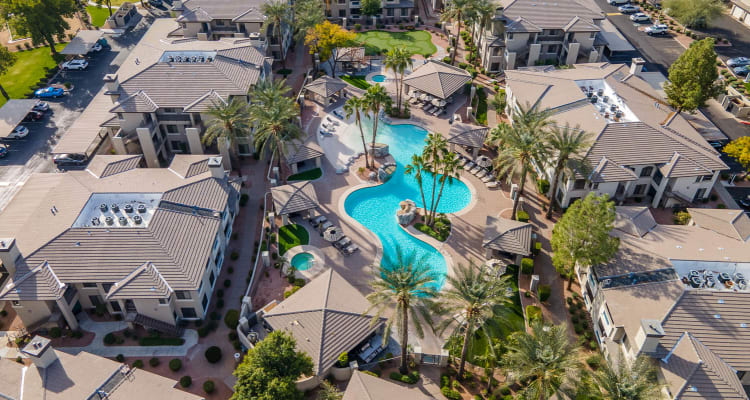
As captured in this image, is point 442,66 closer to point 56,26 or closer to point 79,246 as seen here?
point 79,246

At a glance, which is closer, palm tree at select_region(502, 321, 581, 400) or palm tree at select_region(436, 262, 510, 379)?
palm tree at select_region(502, 321, 581, 400)

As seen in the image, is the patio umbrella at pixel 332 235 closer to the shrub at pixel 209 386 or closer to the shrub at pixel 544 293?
the shrub at pixel 209 386

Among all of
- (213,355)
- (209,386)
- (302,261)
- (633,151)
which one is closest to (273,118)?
(302,261)

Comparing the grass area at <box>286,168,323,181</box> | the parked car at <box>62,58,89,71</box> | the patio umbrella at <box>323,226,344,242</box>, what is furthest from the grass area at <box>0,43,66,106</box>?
the patio umbrella at <box>323,226,344,242</box>

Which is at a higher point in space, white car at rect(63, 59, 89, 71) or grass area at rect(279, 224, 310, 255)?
white car at rect(63, 59, 89, 71)

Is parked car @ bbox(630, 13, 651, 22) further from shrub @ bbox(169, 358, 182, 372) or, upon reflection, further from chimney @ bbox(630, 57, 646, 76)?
shrub @ bbox(169, 358, 182, 372)

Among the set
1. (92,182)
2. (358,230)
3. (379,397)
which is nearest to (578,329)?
(379,397)

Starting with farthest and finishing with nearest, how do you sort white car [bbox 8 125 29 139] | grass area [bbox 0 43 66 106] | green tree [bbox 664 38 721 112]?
grass area [bbox 0 43 66 106] → white car [bbox 8 125 29 139] → green tree [bbox 664 38 721 112]

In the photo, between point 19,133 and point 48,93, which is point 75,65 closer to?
point 48,93
